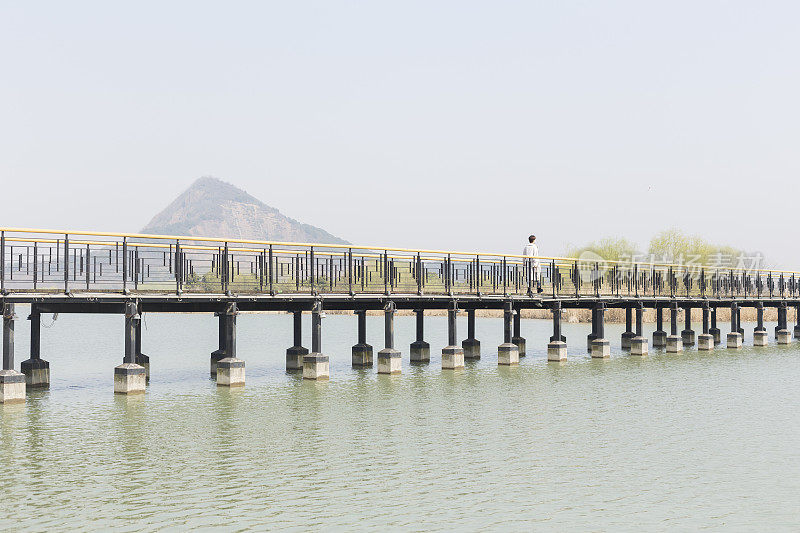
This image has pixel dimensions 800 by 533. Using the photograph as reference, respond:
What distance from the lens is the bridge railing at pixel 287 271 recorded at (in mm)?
26594

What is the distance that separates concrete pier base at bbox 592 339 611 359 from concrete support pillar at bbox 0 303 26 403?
82.9 feet

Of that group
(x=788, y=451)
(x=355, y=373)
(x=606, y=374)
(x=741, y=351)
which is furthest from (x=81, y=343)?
(x=788, y=451)

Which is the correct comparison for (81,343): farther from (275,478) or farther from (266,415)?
(275,478)

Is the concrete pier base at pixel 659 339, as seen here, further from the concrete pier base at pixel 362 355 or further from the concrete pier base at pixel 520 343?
the concrete pier base at pixel 362 355

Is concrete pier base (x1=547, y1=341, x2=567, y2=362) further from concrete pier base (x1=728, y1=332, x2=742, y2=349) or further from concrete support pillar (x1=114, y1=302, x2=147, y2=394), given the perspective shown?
concrete support pillar (x1=114, y1=302, x2=147, y2=394)

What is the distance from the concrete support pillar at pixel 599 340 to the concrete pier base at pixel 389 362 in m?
12.4

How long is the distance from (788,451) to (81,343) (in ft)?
149

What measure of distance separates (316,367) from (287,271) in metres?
4.38

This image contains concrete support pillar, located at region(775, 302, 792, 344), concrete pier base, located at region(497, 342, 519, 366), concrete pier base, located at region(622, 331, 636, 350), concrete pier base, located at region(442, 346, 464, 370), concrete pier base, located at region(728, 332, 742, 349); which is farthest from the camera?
concrete support pillar, located at region(775, 302, 792, 344)

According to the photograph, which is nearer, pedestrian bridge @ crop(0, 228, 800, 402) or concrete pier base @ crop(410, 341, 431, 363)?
pedestrian bridge @ crop(0, 228, 800, 402)

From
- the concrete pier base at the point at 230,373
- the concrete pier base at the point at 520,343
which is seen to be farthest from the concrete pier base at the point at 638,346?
the concrete pier base at the point at 230,373

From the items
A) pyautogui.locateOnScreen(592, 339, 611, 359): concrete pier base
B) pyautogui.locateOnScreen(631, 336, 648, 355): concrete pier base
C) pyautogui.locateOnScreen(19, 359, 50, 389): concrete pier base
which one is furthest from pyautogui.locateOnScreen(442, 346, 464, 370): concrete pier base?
pyautogui.locateOnScreen(19, 359, 50, 389): concrete pier base

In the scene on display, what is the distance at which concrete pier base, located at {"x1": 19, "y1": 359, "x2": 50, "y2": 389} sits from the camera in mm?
28547

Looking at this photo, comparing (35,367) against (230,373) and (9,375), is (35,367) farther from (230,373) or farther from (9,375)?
(230,373)
